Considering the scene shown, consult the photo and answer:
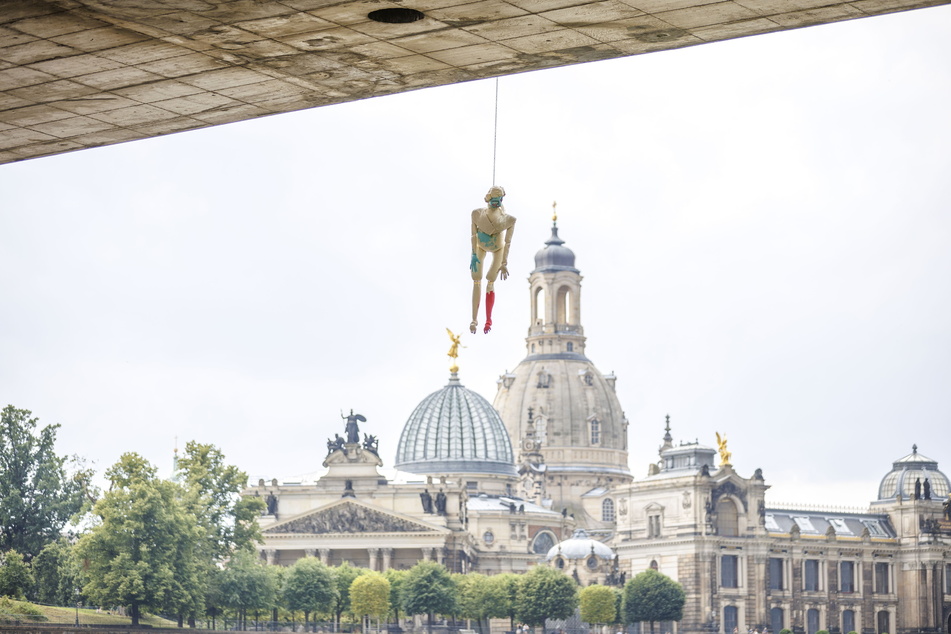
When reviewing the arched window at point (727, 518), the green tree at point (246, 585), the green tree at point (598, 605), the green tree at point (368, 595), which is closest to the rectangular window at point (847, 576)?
the arched window at point (727, 518)

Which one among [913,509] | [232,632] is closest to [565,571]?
[913,509]

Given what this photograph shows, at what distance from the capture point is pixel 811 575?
604 feet

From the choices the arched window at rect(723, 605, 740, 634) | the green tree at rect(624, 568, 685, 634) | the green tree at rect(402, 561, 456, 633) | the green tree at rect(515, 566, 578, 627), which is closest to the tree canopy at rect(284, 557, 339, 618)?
the green tree at rect(402, 561, 456, 633)

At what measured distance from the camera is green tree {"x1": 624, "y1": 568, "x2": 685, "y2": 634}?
163m

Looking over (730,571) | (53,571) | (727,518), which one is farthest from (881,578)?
(53,571)

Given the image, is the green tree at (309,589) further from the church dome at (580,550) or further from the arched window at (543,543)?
the arched window at (543,543)

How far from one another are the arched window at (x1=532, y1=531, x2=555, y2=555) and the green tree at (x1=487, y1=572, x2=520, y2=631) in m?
40.9

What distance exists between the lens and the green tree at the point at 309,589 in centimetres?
12962

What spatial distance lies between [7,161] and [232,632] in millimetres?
88910

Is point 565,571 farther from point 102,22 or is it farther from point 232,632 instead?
point 102,22

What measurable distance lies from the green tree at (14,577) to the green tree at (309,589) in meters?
34.6

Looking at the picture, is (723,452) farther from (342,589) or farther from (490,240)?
(490,240)

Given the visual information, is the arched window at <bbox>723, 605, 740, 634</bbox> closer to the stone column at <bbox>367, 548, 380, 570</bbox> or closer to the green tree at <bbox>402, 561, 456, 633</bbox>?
the stone column at <bbox>367, 548, 380, 570</bbox>

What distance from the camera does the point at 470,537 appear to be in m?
178
